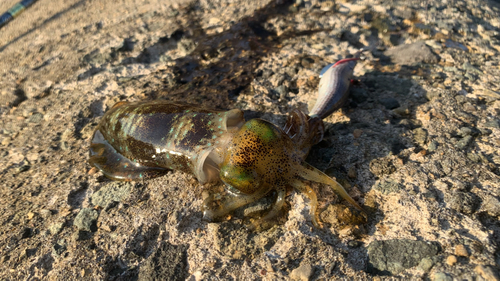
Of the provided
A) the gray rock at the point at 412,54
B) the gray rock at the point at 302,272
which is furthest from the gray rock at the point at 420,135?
the gray rock at the point at 302,272

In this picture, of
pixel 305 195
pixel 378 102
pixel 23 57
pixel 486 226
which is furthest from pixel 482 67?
pixel 23 57

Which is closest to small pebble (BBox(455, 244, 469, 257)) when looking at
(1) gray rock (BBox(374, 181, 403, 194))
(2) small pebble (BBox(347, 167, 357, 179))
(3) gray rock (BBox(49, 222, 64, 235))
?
(1) gray rock (BBox(374, 181, 403, 194))

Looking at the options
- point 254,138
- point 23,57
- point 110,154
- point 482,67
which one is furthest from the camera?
point 23,57

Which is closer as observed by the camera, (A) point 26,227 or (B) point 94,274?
(B) point 94,274

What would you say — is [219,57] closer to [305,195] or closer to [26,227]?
[305,195]

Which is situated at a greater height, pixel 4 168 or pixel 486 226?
pixel 4 168

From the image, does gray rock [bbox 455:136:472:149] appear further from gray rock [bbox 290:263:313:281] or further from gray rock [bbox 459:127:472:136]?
gray rock [bbox 290:263:313:281]
